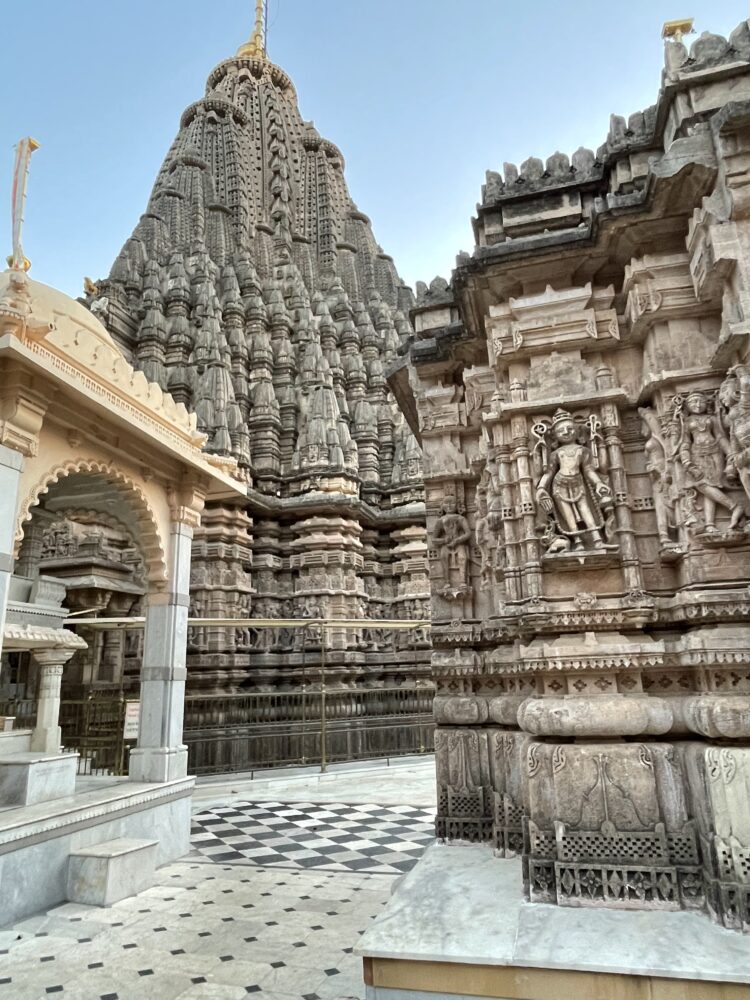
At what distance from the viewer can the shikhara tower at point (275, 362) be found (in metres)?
20.5

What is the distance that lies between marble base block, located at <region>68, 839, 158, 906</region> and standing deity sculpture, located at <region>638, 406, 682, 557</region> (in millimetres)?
5906

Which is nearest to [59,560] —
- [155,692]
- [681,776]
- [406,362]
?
[155,692]

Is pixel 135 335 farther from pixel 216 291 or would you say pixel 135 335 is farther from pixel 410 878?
pixel 410 878

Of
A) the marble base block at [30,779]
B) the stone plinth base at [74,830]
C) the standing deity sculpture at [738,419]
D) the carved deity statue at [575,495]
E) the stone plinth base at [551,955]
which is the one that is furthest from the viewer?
the marble base block at [30,779]

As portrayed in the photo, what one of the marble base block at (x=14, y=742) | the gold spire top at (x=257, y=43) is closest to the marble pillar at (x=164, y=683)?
the marble base block at (x=14, y=742)

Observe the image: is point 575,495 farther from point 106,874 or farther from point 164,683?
point 164,683

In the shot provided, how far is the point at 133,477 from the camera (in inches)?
339

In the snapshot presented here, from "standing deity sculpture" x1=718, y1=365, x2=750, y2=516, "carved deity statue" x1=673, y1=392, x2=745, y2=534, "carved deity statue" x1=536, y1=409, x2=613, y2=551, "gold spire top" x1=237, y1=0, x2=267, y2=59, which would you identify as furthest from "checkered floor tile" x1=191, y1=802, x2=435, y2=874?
"gold spire top" x1=237, y1=0, x2=267, y2=59

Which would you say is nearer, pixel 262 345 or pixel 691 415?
pixel 691 415

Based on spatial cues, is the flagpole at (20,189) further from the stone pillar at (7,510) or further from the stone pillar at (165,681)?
the stone pillar at (165,681)

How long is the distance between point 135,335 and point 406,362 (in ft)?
66.2

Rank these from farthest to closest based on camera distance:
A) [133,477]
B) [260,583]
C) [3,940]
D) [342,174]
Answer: [342,174] → [260,583] → [133,477] → [3,940]

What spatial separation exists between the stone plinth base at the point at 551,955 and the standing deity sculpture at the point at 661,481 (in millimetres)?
2309

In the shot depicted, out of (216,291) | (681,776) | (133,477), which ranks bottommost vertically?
(681,776)
